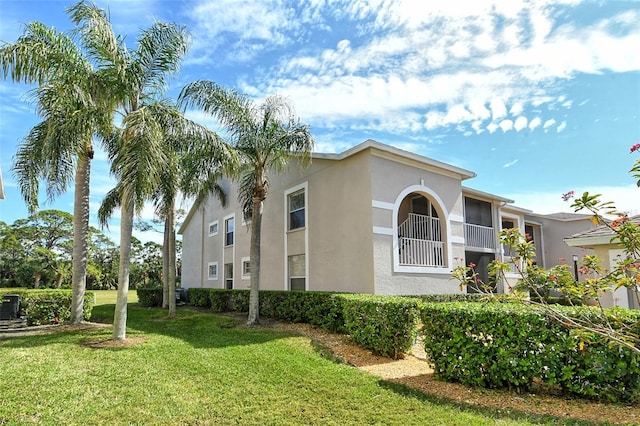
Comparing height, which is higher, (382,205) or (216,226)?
(216,226)

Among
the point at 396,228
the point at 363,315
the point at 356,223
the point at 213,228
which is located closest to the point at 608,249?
the point at 396,228

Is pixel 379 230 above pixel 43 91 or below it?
below

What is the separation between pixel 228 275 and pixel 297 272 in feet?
24.2

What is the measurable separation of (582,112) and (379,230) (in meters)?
5.95

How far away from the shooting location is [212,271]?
22828 mm

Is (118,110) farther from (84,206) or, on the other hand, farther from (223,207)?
(223,207)

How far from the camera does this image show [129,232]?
958 cm

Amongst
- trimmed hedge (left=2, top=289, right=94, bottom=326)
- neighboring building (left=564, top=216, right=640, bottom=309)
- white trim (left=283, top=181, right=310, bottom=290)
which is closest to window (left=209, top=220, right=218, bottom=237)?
white trim (left=283, top=181, right=310, bottom=290)

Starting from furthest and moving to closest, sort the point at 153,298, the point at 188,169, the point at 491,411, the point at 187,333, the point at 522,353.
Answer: the point at 153,298 → the point at 188,169 → the point at 187,333 → the point at 522,353 → the point at 491,411

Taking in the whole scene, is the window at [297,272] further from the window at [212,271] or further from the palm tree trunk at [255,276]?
the window at [212,271]

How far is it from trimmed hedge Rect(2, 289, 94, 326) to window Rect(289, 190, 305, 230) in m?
8.01

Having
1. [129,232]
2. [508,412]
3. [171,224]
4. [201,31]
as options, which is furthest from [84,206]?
[508,412]

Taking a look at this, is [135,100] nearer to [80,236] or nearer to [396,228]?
[80,236]

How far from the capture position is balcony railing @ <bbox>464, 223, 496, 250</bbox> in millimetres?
16891
